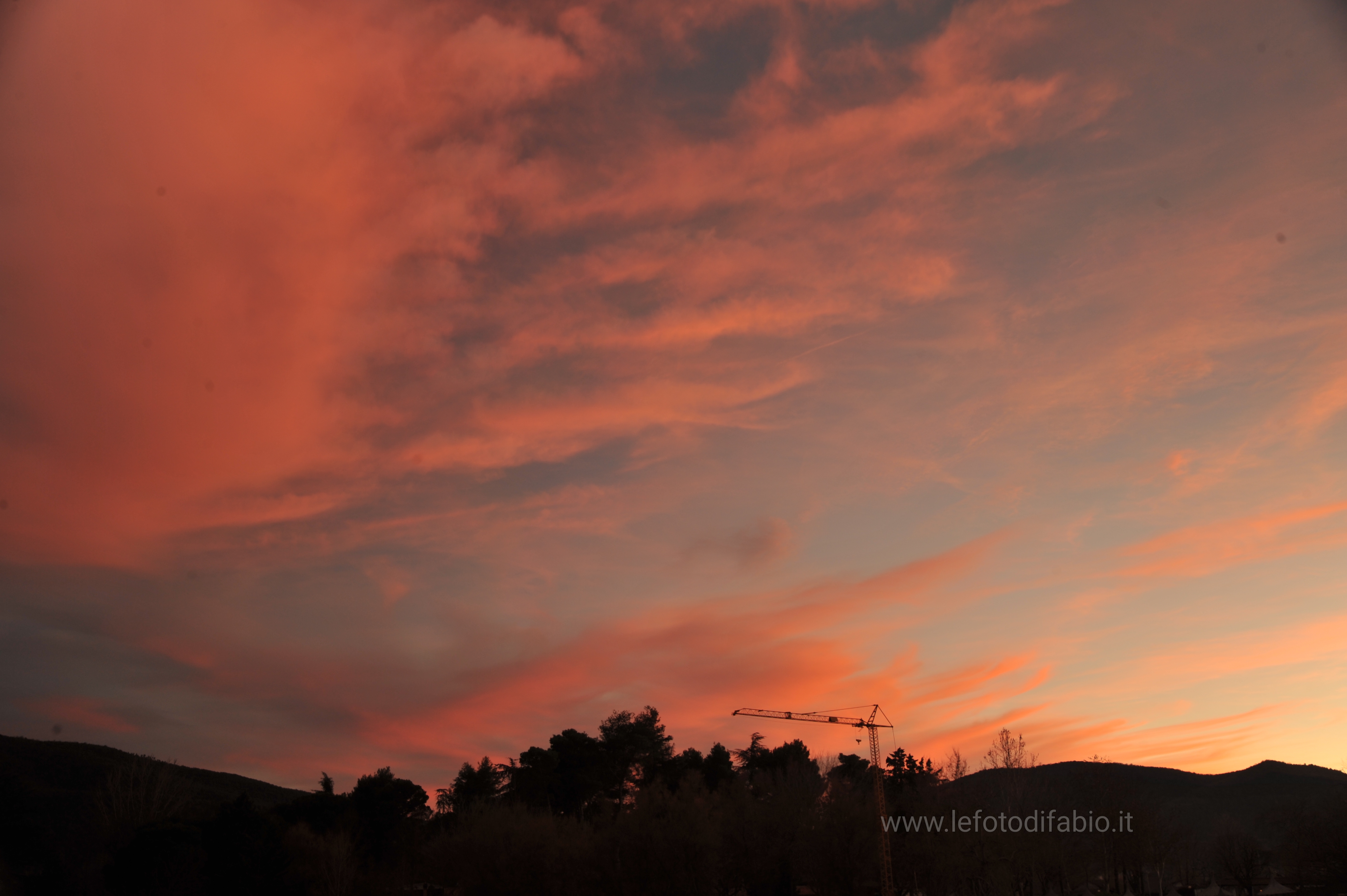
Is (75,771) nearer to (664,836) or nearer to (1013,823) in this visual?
(664,836)

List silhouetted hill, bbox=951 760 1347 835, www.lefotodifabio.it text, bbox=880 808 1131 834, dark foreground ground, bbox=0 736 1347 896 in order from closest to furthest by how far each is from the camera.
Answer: dark foreground ground, bbox=0 736 1347 896
www.lefotodifabio.it text, bbox=880 808 1131 834
silhouetted hill, bbox=951 760 1347 835

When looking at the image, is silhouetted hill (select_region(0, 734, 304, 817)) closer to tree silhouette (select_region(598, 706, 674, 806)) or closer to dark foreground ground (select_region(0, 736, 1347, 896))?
dark foreground ground (select_region(0, 736, 1347, 896))

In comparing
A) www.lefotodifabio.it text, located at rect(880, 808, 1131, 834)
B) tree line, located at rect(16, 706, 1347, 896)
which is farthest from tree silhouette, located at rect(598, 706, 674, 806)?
www.lefotodifabio.it text, located at rect(880, 808, 1131, 834)

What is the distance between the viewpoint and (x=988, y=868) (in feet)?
259

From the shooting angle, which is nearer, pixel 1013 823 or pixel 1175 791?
pixel 1013 823

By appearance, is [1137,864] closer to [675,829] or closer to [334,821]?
[675,829]

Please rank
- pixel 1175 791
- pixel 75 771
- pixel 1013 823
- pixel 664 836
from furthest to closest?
1. pixel 1175 791
2. pixel 75 771
3. pixel 1013 823
4. pixel 664 836

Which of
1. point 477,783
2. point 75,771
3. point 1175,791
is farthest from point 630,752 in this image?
point 1175,791

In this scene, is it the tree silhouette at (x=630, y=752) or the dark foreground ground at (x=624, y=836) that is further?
the tree silhouette at (x=630, y=752)

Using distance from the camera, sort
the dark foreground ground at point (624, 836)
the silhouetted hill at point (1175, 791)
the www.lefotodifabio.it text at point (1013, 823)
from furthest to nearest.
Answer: the silhouetted hill at point (1175, 791)
the www.lefotodifabio.it text at point (1013, 823)
the dark foreground ground at point (624, 836)

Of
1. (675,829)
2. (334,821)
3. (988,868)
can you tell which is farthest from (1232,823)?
(334,821)

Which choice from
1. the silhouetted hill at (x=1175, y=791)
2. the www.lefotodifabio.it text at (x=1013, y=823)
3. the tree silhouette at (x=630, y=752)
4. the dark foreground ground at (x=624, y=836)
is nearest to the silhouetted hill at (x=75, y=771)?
the dark foreground ground at (x=624, y=836)

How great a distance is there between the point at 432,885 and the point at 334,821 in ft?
55.8

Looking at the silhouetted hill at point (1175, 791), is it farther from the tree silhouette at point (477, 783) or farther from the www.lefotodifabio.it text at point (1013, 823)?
the tree silhouette at point (477, 783)
